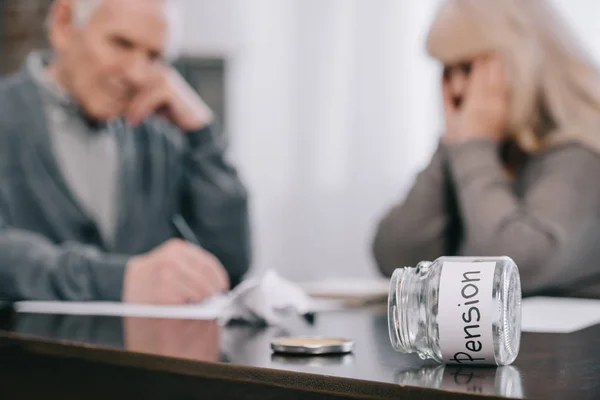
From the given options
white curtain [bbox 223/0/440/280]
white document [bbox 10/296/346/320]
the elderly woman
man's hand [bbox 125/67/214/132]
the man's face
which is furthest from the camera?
white curtain [bbox 223/0/440/280]

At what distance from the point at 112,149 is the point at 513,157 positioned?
904 mm

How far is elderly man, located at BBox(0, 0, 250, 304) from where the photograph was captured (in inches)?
64.4

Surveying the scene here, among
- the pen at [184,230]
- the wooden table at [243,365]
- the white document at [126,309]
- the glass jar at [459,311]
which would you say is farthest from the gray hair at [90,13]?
the glass jar at [459,311]

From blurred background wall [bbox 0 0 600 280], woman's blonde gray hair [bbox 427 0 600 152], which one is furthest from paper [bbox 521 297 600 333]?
blurred background wall [bbox 0 0 600 280]

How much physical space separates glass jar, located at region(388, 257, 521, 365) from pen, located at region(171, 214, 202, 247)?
1282mm

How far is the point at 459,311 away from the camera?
0.51 m

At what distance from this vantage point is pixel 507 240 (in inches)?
50.1

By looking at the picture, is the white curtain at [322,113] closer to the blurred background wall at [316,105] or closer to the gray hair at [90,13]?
the blurred background wall at [316,105]

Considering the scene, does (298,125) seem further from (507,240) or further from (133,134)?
(507,240)

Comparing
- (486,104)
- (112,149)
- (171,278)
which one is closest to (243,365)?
(171,278)

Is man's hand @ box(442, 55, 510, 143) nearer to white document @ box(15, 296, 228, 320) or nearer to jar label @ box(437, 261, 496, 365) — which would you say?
white document @ box(15, 296, 228, 320)

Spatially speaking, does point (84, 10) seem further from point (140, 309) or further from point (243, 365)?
point (243, 365)

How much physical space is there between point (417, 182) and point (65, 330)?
899 mm

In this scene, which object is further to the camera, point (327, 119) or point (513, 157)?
point (327, 119)
